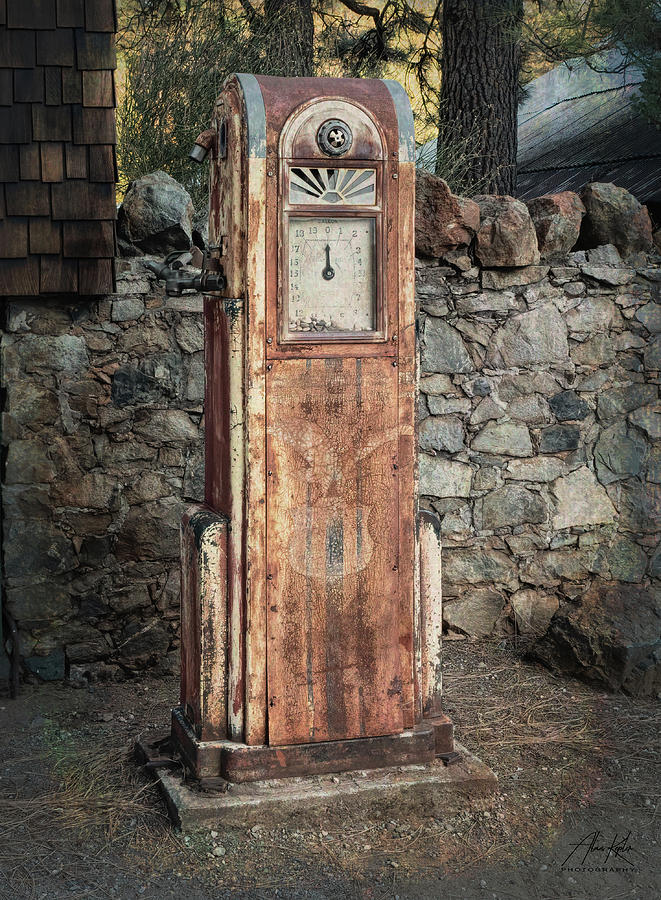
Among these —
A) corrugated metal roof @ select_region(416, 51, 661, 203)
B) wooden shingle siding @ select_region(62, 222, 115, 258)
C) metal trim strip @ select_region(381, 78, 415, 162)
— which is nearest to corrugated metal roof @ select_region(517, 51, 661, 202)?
corrugated metal roof @ select_region(416, 51, 661, 203)

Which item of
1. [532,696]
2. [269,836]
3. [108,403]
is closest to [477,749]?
[532,696]

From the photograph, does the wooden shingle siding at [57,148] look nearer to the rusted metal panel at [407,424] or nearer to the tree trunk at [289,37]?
the rusted metal panel at [407,424]

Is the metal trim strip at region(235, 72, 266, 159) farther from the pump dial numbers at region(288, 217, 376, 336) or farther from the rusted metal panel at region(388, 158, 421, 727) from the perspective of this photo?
the rusted metal panel at region(388, 158, 421, 727)

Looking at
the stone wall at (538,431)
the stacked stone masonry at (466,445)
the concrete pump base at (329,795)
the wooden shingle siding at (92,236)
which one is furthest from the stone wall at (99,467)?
the concrete pump base at (329,795)

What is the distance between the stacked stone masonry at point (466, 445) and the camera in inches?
183

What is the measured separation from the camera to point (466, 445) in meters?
5.07

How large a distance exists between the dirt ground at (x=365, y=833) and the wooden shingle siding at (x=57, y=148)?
6.62 feet

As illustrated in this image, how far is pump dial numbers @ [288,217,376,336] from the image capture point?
10.8 ft

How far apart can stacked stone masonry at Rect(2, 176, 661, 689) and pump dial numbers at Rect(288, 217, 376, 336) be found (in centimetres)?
154

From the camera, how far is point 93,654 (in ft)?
15.8

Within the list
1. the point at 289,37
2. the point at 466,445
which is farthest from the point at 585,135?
the point at 466,445

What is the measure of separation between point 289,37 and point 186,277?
460cm

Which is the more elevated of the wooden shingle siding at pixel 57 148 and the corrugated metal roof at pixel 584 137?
the corrugated metal roof at pixel 584 137

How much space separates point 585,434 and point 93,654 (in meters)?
2.67
